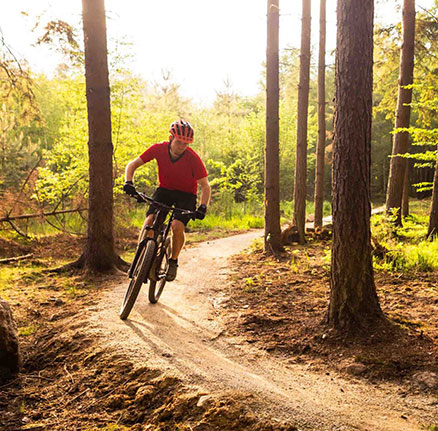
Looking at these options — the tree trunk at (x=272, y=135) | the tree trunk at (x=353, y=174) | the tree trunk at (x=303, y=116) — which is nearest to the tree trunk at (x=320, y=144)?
the tree trunk at (x=303, y=116)

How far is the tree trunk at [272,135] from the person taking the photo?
9625 millimetres

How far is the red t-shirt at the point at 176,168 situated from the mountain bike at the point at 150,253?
38cm

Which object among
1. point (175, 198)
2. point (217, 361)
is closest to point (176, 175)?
point (175, 198)

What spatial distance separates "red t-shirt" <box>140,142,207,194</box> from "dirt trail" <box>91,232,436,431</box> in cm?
183

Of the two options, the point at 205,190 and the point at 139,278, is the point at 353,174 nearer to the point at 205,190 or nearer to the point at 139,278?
the point at 205,190

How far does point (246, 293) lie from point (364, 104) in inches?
143

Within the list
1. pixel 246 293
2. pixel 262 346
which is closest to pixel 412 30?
pixel 246 293

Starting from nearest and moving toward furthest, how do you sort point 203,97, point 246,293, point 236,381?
point 236,381 < point 246,293 < point 203,97

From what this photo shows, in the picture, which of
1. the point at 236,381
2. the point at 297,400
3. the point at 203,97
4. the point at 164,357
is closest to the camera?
the point at 297,400

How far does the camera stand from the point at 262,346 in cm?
462

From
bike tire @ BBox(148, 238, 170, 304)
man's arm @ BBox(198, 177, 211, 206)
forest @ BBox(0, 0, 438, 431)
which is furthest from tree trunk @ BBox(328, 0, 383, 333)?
bike tire @ BBox(148, 238, 170, 304)

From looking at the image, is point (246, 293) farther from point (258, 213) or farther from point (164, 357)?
point (258, 213)

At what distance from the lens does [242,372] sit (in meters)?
3.86

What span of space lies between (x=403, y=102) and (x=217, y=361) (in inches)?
399
